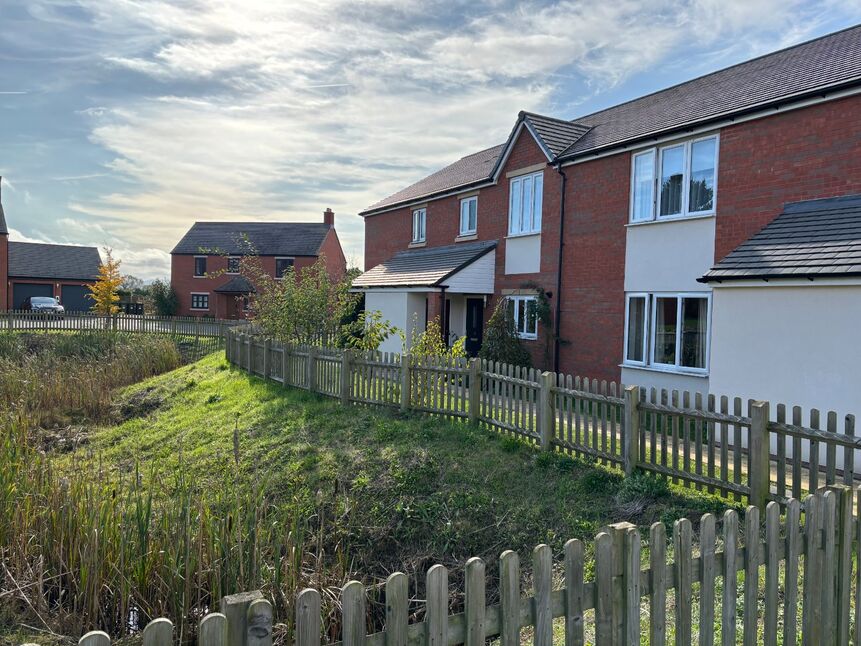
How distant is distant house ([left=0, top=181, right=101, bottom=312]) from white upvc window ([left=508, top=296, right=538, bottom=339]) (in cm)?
4566

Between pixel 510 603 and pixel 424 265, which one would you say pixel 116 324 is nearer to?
pixel 424 265

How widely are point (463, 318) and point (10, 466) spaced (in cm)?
1552

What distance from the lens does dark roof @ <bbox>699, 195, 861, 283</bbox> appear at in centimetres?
→ 955

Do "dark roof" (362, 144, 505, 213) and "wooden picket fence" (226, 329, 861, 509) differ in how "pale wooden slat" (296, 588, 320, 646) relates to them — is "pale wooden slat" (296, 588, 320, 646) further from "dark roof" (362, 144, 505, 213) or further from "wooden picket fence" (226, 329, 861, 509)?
"dark roof" (362, 144, 505, 213)

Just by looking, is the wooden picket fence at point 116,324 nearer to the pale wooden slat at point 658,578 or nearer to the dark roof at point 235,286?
the dark roof at point 235,286

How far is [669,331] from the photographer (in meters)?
13.9

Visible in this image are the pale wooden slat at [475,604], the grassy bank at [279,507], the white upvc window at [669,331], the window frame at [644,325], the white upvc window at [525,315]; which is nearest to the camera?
the pale wooden slat at [475,604]

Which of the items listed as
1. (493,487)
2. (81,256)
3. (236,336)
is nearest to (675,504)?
(493,487)

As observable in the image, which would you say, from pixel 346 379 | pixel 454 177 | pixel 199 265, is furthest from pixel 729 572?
pixel 199 265

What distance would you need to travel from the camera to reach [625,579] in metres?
3.28

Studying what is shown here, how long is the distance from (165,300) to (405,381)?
43923mm

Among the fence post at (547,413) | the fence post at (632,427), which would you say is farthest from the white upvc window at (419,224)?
the fence post at (632,427)

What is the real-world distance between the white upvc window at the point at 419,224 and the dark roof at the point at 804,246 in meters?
13.9

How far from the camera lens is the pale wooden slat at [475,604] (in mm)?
2830
